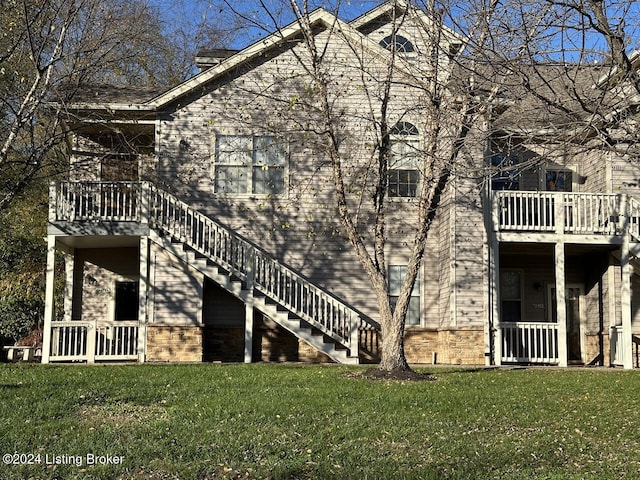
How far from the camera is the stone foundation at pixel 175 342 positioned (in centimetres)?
1780

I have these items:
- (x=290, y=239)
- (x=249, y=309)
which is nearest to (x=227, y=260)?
(x=249, y=309)

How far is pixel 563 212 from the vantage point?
57.8ft

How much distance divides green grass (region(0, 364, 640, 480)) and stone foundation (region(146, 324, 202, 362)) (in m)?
4.74

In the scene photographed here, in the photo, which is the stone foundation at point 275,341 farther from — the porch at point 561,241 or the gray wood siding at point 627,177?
the gray wood siding at point 627,177

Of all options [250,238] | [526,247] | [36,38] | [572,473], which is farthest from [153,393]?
[526,247]

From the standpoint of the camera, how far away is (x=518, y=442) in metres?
8.30

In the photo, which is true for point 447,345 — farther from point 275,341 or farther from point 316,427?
point 316,427

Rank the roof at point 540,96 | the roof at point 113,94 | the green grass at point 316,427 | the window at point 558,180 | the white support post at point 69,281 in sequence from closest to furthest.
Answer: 1. the green grass at point 316,427
2. the roof at point 540,96
3. the roof at point 113,94
4. the white support post at point 69,281
5. the window at point 558,180

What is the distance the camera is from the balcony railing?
17500mm

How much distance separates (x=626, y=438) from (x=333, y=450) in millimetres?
3528

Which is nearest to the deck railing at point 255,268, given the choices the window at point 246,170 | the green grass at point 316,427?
the window at point 246,170

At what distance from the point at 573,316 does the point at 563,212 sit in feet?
13.1

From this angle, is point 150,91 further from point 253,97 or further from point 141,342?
point 141,342

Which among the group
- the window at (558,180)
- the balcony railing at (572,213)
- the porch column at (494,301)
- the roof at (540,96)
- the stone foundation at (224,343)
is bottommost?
the stone foundation at (224,343)
